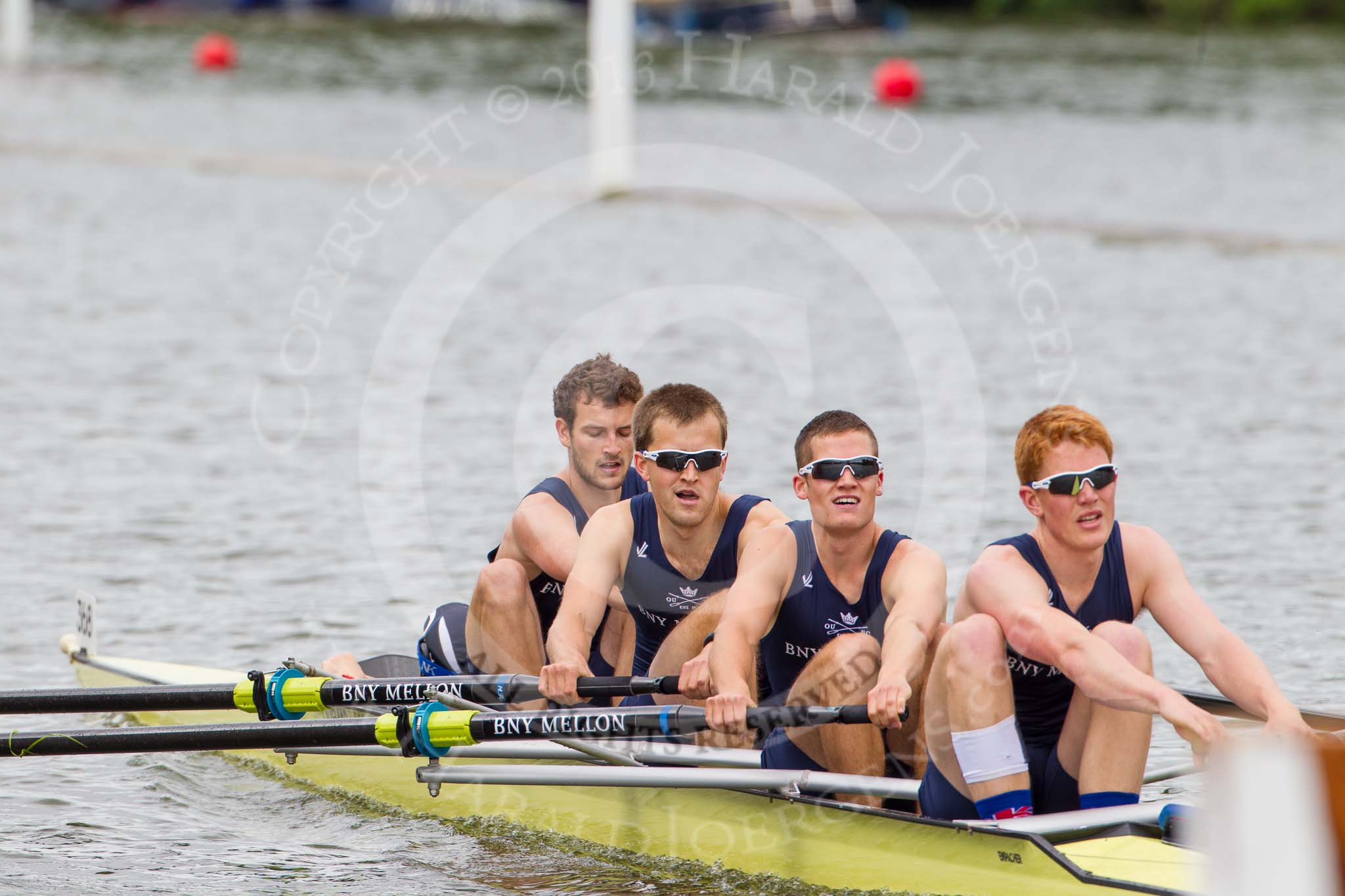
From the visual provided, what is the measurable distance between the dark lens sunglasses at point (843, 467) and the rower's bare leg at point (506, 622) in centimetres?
145

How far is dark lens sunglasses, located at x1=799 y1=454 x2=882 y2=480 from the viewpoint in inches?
216

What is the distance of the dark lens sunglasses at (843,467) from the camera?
18.0 feet

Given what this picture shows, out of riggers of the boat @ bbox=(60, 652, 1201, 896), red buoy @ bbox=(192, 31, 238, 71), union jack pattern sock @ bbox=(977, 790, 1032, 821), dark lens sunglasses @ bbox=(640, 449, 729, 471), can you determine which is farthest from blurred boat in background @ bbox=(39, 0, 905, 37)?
union jack pattern sock @ bbox=(977, 790, 1032, 821)

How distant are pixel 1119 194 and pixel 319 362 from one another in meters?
12.7

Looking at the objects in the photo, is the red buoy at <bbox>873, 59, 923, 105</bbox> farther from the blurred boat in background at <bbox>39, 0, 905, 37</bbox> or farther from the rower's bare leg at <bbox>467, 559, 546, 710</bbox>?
the rower's bare leg at <bbox>467, 559, 546, 710</bbox>

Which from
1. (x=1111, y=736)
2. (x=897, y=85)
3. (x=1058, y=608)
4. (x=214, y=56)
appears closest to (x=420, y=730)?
(x=1058, y=608)

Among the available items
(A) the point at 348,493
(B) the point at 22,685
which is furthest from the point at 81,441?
(B) the point at 22,685

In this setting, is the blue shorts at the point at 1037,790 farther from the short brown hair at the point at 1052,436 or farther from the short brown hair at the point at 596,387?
the short brown hair at the point at 596,387

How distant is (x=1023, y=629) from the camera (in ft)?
16.8

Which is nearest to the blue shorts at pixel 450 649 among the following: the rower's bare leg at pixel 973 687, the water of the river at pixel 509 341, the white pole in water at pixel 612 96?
the water of the river at pixel 509 341

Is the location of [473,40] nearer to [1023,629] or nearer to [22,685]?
[22,685]

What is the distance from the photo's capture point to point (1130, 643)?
16.9ft

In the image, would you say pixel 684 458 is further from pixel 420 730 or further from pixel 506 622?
pixel 420 730

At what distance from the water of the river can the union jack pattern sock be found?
1.06 metres
